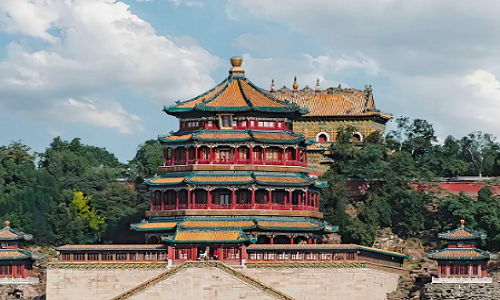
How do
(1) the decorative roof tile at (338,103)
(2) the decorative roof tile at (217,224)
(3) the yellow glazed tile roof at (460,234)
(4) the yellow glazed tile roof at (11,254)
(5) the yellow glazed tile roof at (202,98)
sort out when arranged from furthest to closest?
1. (1) the decorative roof tile at (338,103)
2. (5) the yellow glazed tile roof at (202,98)
3. (4) the yellow glazed tile roof at (11,254)
4. (2) the decorative roof tile at (217,224)
5. (3) the yellow glazed tile roof at (460,234)

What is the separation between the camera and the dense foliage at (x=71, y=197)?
111938 mm

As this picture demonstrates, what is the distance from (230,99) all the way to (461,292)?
21.1m

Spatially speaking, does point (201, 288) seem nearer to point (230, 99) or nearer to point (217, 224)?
point (217, 224)

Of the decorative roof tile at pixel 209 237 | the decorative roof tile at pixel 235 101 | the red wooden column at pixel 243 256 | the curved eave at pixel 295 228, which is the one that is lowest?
the red wooden column at pixel 243 256

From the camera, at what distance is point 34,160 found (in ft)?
429

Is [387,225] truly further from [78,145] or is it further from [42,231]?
[78,145]

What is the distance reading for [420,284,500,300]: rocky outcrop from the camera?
91750 mm

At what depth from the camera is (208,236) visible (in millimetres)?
92938

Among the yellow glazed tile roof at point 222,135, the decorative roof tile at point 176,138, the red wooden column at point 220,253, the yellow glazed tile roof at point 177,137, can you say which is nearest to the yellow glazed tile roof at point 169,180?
the decorative roof tile at point 176,138

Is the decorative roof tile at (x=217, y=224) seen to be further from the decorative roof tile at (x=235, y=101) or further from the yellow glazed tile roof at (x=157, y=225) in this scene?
the decorative roof tile at (x=235, y=101)

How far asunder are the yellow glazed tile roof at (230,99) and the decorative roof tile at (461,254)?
17039mm

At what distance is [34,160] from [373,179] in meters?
34.4

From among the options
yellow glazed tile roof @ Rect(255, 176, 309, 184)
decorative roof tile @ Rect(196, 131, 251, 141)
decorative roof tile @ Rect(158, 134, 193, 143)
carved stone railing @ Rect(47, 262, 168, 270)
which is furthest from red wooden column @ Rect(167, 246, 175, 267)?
decorative roof tile @ Rect(158, 134, 193, 143)

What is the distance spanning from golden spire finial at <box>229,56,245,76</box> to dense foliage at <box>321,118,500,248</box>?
12348 millimetres
